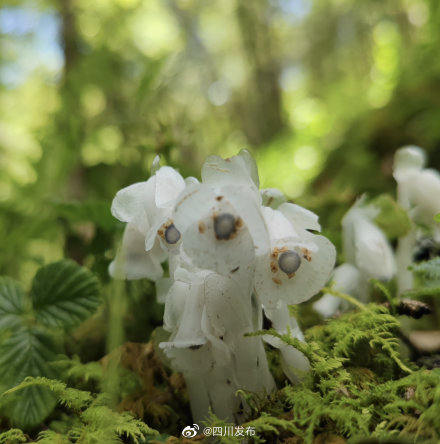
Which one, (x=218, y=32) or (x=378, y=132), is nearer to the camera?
(x=378, y=132)

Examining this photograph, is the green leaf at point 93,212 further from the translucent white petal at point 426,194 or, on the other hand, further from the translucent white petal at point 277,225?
the translucent white petal at point 426,194

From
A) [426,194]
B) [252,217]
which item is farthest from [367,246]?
[252,217]

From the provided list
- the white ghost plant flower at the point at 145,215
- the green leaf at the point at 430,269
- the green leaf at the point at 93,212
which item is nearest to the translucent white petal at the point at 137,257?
the white ghost plant flower at the point at 145,215

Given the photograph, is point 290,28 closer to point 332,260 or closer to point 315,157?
point 315,157

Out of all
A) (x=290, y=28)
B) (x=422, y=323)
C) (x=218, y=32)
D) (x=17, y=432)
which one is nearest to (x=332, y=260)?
(x=17, y=432)

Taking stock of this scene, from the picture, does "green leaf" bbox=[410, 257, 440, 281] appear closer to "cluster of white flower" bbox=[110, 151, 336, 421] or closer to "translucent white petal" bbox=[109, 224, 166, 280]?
"cluster of white flower" bbox=[110, 151, 336, 421]

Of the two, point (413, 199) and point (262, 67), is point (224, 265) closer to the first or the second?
point (413, 199)
